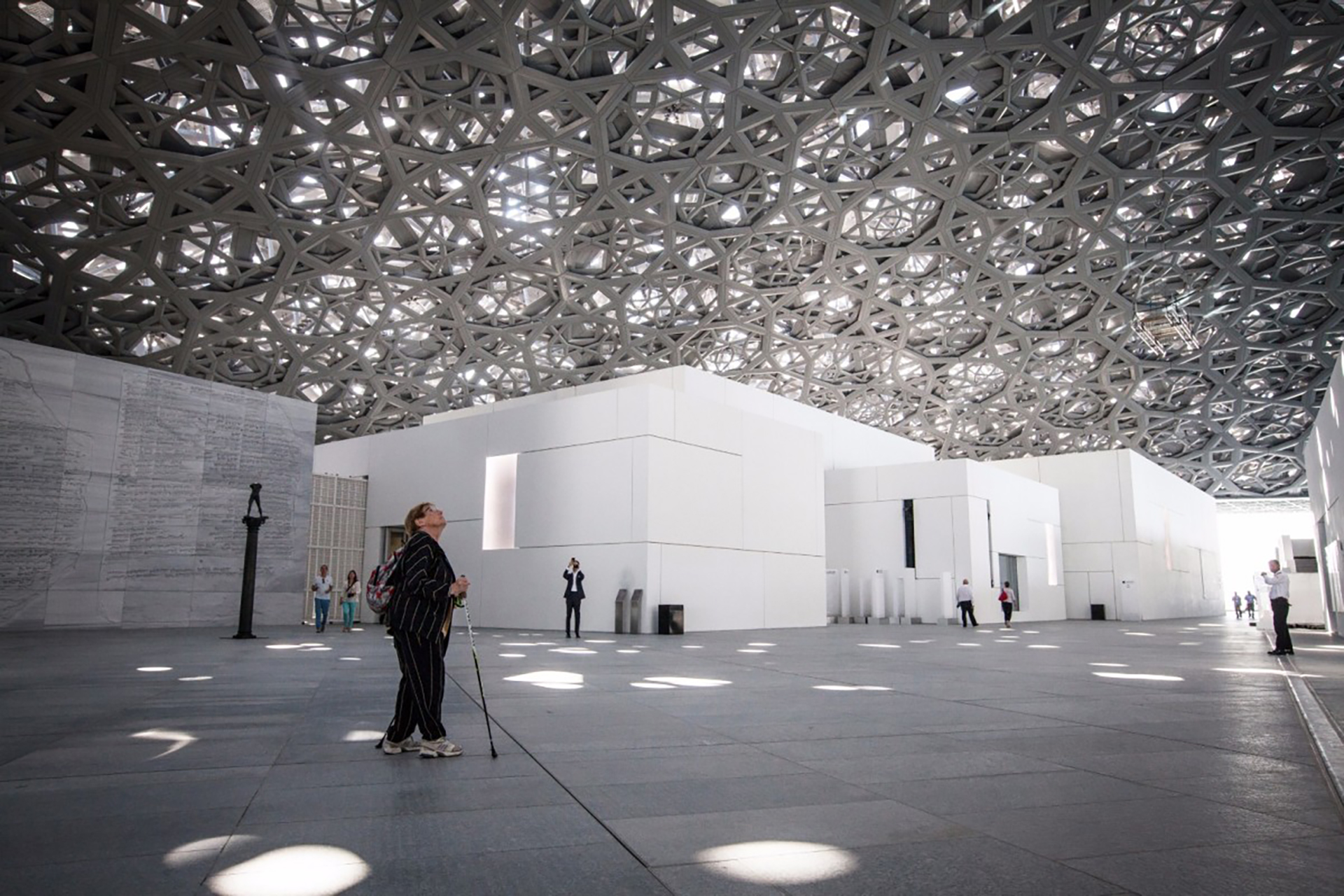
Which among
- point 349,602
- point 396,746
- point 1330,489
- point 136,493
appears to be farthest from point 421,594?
point 1330,489

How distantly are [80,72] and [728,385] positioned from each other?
21.1 m

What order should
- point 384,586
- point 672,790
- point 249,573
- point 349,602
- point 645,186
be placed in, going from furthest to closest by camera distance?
point 645,186 → point 349,602 → point 249,573 → point 384,586 → point 672,790

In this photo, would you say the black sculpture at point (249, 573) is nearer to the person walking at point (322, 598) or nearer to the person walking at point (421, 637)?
the person walking at point (322, 598)

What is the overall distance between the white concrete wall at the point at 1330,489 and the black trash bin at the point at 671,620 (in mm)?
12744

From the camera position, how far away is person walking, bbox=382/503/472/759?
515 cm

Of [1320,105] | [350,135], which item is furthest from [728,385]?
[1320,105]

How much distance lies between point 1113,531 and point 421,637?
116ft

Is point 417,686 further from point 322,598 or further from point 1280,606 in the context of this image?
point 322,598

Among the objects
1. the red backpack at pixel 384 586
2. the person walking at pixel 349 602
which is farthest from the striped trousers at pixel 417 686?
the person walking at pixel 349 602

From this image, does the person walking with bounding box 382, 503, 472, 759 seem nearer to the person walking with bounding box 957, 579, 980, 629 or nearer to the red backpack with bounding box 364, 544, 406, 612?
the red backpack with bounding box 364, 544, 406, 612

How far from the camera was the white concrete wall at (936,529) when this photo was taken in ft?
89.3

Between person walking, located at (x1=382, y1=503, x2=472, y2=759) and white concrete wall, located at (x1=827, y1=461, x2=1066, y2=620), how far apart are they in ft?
78.4

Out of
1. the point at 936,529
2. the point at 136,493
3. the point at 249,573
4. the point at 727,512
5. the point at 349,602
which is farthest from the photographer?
the point at 936,529

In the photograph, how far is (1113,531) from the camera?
34.3 meters
